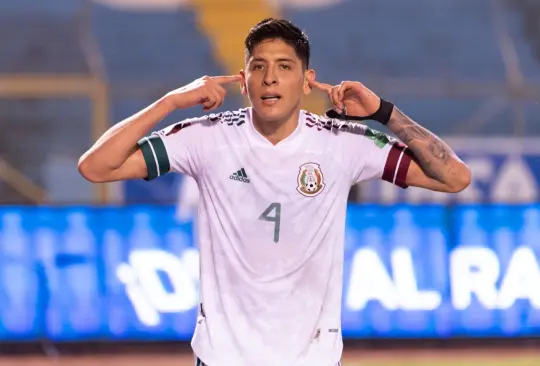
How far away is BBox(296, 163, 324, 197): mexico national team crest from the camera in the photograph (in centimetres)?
417

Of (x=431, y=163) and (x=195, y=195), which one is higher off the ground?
(x=431, y=163)

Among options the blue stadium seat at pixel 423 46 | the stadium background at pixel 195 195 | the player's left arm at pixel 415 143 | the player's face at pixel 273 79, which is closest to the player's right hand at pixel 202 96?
the player's face at pixel 273 79

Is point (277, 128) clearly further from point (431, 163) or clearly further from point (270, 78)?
point (431, 163)

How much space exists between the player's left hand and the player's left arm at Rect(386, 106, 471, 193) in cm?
15

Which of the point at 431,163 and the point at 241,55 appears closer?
the point at 431,163

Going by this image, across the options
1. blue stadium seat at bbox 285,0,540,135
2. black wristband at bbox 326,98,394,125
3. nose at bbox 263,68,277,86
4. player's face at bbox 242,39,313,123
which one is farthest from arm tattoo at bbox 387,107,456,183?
blue stadium seat at bbox 285,0,540,135

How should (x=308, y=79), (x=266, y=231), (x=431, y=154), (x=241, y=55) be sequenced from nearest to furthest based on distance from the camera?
1. (x=266, y=231)
2. (x=308, y=79)
3. (x=431, y=154)
4. (x=241, y=55)

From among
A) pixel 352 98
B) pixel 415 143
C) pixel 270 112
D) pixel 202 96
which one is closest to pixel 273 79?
pixel 270 112

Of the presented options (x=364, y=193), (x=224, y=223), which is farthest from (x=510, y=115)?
(x=224, y=223)

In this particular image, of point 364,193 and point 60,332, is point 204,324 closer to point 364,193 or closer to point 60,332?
point 60,332

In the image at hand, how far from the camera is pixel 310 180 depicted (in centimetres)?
418

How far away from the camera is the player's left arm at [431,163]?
14.3ft

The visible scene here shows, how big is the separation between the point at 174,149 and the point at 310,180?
59cm

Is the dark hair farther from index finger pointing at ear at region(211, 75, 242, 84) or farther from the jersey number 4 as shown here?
the jersey number 4
